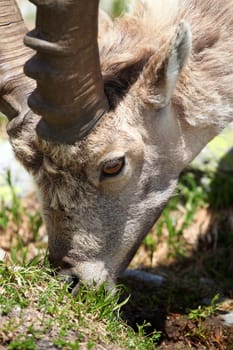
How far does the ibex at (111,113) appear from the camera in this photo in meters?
5.70

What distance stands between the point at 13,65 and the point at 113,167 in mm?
1207

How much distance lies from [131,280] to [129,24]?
2.42 m

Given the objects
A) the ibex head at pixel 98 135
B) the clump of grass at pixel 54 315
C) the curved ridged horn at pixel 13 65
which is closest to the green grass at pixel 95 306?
the clump of grass at pixel 54 315

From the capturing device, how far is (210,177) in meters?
9.65

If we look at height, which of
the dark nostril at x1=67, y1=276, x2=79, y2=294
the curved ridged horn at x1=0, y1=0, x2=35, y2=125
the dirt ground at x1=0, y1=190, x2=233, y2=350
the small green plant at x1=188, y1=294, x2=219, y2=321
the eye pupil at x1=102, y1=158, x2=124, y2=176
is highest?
the curved ridged horn at x1=0, y1=0, x2=35, y2=125

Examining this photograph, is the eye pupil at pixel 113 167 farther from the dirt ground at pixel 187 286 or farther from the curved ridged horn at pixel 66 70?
the dirt ground at pixel 187 286

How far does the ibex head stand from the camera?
5.73 metres

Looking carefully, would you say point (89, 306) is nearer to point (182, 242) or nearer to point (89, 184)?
point (89, 184)

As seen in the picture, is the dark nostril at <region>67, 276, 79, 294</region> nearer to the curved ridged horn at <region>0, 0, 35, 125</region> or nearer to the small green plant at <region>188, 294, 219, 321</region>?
the small green plant at <region>188, 294, 219, 321</region>

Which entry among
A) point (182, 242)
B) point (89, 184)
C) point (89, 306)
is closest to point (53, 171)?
point (89, 184)

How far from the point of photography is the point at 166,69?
19.4 ft

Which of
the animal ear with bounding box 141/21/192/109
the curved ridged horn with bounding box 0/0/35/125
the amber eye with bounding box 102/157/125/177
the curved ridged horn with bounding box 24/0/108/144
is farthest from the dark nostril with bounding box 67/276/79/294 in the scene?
the animal ear with bounding box 141/21/192/109

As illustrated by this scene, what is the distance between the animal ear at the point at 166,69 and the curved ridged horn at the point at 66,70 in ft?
1.24

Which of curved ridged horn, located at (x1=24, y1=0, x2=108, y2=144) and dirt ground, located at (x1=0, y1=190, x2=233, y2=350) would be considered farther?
dirt ground, located at (x1=0, y1=190, x2=233, y2=350)
